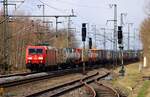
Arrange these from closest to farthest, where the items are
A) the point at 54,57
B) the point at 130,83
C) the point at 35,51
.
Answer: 1. the point at 130,83
2. the point at 35,51
3. the point at 54,57

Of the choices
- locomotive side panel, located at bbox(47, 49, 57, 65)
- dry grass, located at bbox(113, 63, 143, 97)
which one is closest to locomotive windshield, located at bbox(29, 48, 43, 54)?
locomotive side panel, located at bbox(47, 49, 57, 65)

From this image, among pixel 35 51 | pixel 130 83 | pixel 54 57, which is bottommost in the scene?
pixel 130 83

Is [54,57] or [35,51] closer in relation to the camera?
[35,51]

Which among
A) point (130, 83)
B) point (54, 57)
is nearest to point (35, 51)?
point (54, 57)

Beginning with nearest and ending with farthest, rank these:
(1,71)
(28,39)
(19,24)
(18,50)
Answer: (1,71) → (18,50) → (28,39) → (19,24)

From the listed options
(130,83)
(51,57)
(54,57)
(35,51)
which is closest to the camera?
(130,83)

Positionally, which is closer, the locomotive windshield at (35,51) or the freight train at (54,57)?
the freight train at (54,57)

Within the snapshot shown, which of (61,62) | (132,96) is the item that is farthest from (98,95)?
(61,62)

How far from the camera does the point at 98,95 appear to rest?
2658 cm

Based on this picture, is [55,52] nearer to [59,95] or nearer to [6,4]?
[6,4]

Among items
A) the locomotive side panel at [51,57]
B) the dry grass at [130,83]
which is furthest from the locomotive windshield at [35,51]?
the dry grass at [130,83]

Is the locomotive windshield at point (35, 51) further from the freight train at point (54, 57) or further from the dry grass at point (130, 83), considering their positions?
the dry grass at point (130, 83)

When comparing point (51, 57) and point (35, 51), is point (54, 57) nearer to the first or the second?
point (51, 57)

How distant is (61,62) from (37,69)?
29.4ft
